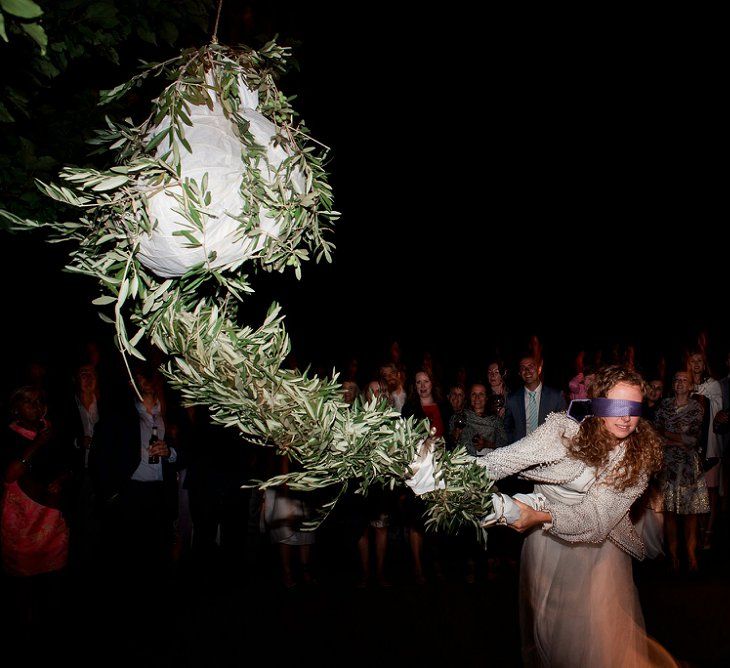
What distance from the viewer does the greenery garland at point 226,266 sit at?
1729 millimetres

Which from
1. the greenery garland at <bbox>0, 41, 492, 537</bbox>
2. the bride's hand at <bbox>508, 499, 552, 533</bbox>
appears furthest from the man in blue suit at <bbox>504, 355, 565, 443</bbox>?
the greenery garland at <bbox>0, 41, 492, 537</bbox>

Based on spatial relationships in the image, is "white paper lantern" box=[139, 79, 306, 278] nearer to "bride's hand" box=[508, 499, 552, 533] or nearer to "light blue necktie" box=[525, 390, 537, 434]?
"bride's hand" box=[508, 499, 552, 533]

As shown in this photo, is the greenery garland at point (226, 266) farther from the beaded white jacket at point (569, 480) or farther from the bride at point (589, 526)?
the bride at point (589, 526)

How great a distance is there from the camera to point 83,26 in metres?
2.58

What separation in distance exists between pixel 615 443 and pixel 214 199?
2210 millimetres

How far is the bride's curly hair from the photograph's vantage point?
9.75ft

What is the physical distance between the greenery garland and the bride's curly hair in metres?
1.13

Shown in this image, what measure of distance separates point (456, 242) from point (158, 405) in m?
7.46

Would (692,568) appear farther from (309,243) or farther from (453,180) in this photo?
(453,180)

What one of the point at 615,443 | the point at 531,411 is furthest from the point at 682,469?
the point at 615,443

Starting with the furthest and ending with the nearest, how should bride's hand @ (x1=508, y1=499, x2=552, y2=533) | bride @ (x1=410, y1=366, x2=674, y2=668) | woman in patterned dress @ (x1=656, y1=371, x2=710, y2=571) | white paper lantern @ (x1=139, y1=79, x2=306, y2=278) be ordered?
woman in patterned dress @ (x1=656, y1=371, x2=710, y2=571)
bride @ (x1=410, y1=366, x2=674, y2=668)
bride's hand @ (x1=508, y1=499, x2=552, y2=533)
white paper lantern @ (x1=139, y1=79, x2=306, y2=278)

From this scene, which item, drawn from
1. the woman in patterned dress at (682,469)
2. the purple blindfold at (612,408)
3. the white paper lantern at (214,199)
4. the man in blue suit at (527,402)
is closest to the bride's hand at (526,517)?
the purple blindfold at (612,408)

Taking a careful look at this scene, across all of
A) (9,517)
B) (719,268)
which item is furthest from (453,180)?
(9,517)

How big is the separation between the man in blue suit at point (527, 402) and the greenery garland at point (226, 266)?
3.63 metres
